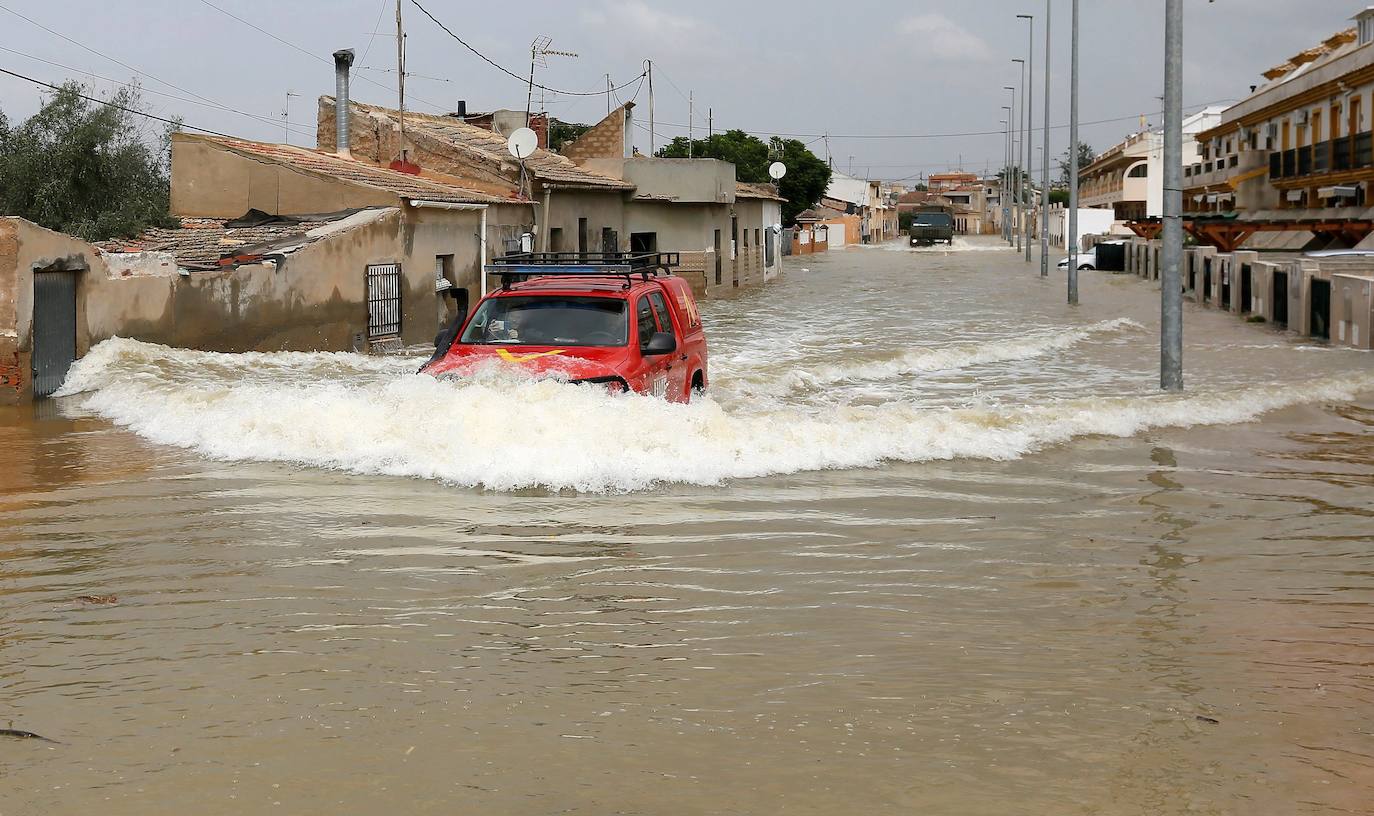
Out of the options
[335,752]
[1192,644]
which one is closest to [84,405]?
[335,752]

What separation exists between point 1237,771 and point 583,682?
100 inches

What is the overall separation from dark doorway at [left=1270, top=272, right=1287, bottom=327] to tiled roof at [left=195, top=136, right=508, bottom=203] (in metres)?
16.2

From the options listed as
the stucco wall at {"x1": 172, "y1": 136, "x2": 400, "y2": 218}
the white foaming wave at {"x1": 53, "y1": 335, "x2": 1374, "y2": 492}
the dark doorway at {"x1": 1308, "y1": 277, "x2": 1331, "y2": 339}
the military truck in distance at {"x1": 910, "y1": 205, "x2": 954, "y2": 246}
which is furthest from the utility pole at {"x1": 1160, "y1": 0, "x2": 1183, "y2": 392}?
the military truck in distance at {"x1": 910, "y1": 205, "x2": 954, "y2": 246}

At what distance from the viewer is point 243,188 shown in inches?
1024

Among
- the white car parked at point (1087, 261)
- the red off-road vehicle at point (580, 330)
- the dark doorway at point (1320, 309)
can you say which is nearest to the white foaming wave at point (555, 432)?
the red off-road vehicle at point (580, 330)

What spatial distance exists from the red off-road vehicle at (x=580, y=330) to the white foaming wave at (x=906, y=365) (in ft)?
18.5

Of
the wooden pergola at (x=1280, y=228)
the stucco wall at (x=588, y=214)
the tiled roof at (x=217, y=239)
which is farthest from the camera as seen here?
the wooden pergola at (x=1280, y=228)

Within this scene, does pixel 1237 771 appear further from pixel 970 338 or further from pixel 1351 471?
pixel 970 338

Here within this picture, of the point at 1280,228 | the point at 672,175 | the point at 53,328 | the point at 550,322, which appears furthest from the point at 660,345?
the point at 1280,228

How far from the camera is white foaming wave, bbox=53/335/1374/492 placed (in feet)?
36.4

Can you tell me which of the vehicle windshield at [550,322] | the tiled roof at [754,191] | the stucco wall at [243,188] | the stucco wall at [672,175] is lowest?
the vehicle windshield at [550,322]

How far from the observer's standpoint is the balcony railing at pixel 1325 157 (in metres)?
42.7

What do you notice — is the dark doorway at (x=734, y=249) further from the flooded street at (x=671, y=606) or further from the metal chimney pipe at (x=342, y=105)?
the flooded street at (x=671, y=606)

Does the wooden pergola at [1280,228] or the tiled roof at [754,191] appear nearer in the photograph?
the wooden pergola at [1280,228]
